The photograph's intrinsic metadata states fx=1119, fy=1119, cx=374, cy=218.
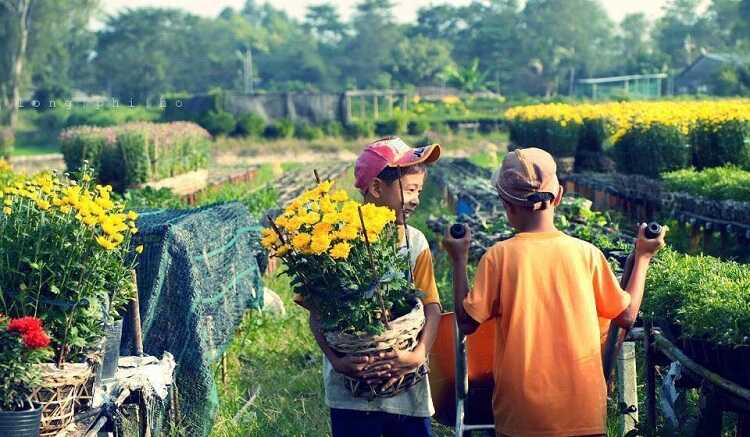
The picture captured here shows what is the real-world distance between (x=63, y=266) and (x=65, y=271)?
2cm

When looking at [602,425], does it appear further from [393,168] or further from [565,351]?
[393,168]

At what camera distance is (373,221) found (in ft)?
11.5

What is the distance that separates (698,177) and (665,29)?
8687 centimetres

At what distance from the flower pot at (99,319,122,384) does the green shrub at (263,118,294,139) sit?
36873 millimetres

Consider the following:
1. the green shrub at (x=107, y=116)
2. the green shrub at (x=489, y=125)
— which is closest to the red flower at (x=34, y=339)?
the green shrub at (x=489, y=125)

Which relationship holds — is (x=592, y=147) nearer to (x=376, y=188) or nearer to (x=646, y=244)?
(x=376, y=188)

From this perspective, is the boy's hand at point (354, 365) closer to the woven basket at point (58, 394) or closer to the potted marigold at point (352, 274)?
the potted marigold at point (352, 274)

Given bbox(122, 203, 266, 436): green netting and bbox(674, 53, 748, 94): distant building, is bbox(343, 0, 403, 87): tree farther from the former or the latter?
bbox(122, 203, 266, 436): green netting

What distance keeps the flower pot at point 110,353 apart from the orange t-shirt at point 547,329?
1.71m

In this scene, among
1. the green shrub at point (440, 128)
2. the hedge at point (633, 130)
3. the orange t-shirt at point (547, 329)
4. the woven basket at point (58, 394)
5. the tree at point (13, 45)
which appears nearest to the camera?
the orange t-shirt at point (547, 329)

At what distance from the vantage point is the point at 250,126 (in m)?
40.8

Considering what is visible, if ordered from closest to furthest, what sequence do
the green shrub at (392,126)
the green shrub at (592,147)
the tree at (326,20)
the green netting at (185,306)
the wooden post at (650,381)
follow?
the wooden post at (650,381), the green netting at (185,306), the green shrub at (592,147), the green shrub at (392,126), the tree at (326,20)

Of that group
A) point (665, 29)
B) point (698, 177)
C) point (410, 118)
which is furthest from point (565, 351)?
point (665, 29)

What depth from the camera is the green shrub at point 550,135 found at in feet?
64.1
